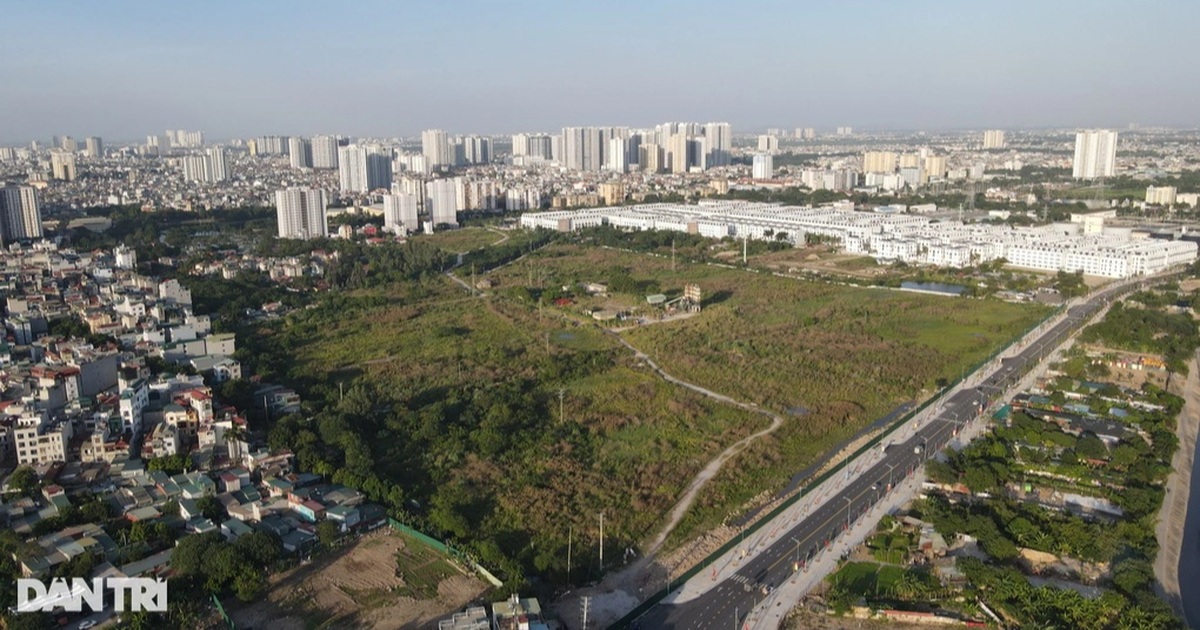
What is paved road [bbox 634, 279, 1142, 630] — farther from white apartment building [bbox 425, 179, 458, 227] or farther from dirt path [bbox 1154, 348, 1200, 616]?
white apartment building [bbox 425, 179, 458, 227]

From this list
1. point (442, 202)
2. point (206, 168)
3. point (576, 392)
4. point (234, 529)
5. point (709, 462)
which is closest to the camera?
point (234, 529)

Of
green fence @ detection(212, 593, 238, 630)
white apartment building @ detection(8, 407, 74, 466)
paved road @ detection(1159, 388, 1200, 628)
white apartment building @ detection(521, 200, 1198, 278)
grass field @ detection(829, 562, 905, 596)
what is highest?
white apartment building @ detection(521, 200, 1198, 278)

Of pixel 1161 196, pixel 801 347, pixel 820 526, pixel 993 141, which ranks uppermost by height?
pixel 993 141

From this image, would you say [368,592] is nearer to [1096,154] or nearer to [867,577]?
[867,577]

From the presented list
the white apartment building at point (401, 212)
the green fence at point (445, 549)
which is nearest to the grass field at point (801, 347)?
the green fence at point (445, 549)

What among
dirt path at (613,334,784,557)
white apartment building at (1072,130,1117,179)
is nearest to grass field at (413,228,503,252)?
dirt path at (613,334,784,557)

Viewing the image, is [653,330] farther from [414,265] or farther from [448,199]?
[448,199]

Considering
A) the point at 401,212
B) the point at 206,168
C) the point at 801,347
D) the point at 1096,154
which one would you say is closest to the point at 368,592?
the point at 801,347
